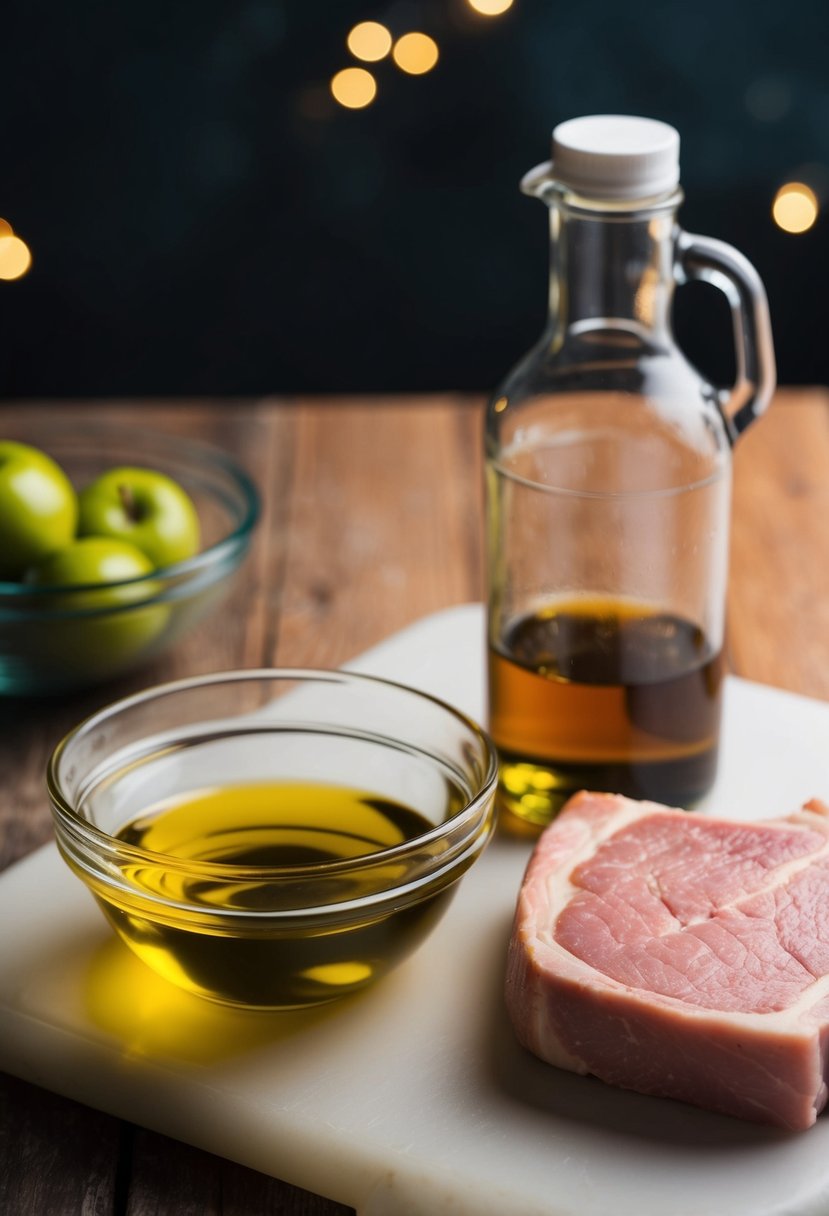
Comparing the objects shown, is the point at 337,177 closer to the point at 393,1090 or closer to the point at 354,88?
the point at 354,88

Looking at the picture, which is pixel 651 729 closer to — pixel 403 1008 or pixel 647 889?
pixel 647 889

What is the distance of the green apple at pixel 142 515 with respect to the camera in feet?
5.08

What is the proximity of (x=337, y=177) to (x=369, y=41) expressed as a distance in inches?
11.7

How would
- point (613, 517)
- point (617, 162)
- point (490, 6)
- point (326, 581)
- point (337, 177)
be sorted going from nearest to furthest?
1. point (617, 162)
2. point (613, 517)
3. point (326, 581)
4. point (490, 6)
5. point (337, 177)

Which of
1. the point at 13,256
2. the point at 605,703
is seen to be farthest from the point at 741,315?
the point at 13,256

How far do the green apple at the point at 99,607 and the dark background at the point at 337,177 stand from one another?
1843 mm

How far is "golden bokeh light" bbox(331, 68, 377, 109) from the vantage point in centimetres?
304

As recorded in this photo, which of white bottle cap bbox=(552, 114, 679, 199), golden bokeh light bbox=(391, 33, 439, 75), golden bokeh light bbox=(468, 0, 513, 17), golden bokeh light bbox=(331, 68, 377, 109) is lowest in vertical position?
golden bokeh light bbox=(331, 68, 377, 109)

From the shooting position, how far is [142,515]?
157cm

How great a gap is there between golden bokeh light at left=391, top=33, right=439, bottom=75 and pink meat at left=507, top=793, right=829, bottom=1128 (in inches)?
91.4

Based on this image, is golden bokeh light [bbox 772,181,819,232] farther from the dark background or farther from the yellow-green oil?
the yellow-green oil

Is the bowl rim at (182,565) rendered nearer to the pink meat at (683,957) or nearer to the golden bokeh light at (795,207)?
the pink meat at (683,957)

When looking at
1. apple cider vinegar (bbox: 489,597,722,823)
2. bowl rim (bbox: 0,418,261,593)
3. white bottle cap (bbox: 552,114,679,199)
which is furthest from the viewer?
bowl rim (bbox: 0,418,261,593)

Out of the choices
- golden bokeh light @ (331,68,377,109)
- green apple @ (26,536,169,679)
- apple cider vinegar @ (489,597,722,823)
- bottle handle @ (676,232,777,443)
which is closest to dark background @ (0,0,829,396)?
golden bokeh light @ (331,68,377,109)
